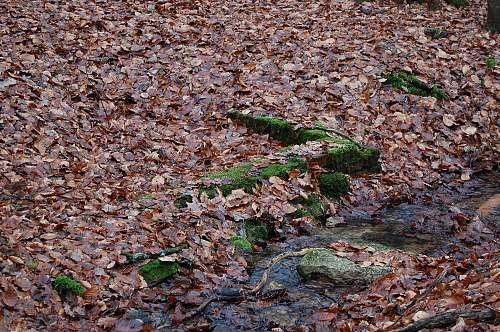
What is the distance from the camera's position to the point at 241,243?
6391 millimetres

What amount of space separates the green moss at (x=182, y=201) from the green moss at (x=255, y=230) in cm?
72

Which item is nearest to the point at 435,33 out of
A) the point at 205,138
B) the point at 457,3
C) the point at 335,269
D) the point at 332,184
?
the point at 457,3

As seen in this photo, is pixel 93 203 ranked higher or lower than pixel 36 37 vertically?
lower

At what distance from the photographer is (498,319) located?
3725mm

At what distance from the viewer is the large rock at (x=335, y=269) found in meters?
5.52

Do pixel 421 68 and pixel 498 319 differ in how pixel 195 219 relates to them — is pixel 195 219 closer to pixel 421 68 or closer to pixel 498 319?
pixel 498 319

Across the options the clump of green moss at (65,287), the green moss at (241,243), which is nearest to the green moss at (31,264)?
the clump of green moss at (65,287)

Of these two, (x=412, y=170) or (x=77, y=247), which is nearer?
(x=77, y=247)

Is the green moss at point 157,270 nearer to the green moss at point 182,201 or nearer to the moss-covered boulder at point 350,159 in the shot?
the green moss at point 182,201

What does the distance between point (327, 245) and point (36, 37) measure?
6.84 meters

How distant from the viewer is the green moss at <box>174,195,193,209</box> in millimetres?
6598

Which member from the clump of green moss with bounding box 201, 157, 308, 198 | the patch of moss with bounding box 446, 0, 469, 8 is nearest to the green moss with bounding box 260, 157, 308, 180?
the clump of green moss with bounding box 201, 157, 308, 198

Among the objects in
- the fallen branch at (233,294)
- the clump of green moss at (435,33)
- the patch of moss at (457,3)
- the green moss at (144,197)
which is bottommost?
the fallen branch at (233,294)

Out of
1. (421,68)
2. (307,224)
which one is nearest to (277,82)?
(421,68)
